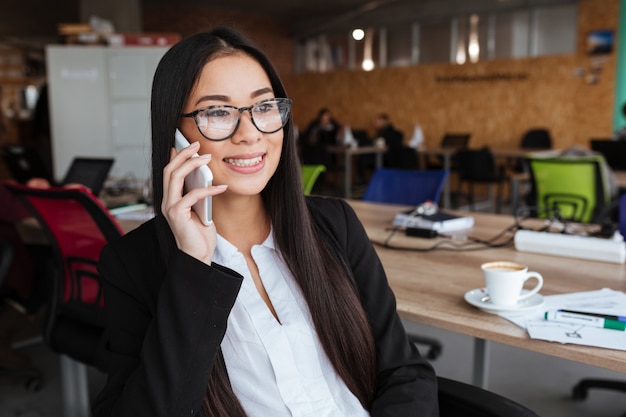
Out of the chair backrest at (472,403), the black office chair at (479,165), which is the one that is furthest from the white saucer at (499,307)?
the black office chair at (479,165)

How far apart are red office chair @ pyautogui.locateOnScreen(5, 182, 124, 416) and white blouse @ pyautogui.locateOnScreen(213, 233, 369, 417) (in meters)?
0.82

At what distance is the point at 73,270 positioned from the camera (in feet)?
6.95

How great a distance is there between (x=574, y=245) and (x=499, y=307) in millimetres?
604

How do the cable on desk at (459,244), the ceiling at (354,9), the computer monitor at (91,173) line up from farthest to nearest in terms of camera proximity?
the ceiling at (354,9) < the computer monitor at (91,173) < the cable on desk at (459,244)

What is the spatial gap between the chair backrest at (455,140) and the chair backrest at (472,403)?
29.5 ft

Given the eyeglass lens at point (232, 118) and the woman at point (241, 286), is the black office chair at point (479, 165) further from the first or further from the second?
the eyeglass lens at point (232, 118)

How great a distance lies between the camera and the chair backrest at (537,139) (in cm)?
939

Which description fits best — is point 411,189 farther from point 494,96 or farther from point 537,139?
point 494,96

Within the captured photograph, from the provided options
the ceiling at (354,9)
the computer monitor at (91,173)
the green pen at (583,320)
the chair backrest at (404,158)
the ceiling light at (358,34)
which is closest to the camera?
the green pen at (583,320)

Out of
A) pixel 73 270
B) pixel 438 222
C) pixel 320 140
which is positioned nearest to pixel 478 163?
pixel 320 140

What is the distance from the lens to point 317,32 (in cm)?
1315

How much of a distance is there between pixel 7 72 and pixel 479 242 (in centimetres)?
1577

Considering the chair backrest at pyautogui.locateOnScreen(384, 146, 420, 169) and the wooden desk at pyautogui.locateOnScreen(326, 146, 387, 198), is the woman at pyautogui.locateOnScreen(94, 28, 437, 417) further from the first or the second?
the wooden desk at pyautogui.locateOnScreen(326, 146, 387, 198)

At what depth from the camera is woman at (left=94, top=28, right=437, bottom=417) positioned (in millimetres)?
1007
